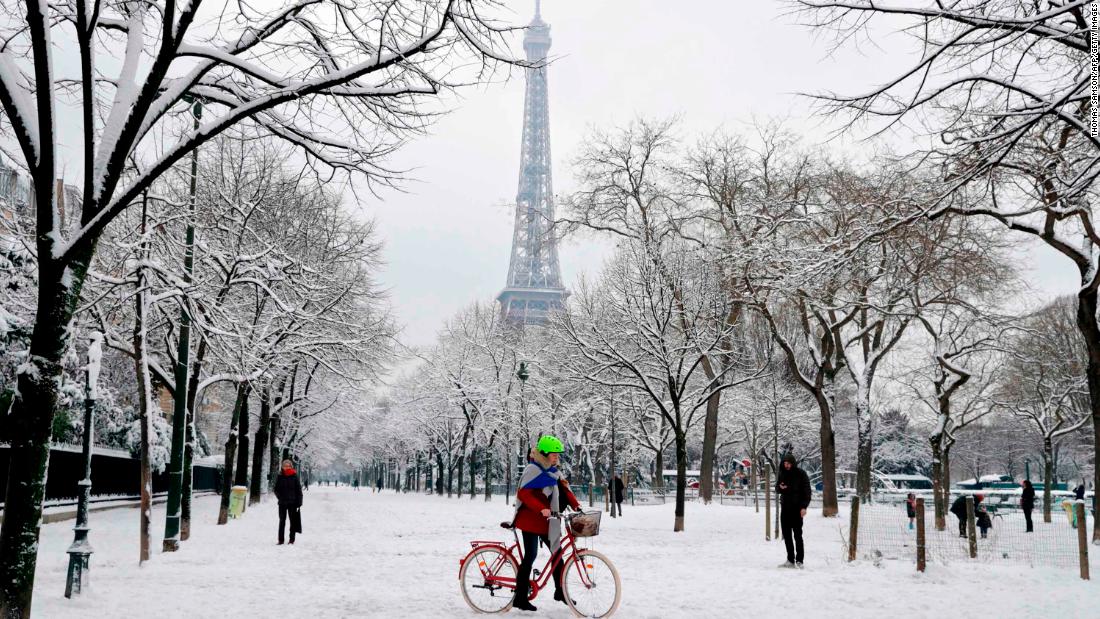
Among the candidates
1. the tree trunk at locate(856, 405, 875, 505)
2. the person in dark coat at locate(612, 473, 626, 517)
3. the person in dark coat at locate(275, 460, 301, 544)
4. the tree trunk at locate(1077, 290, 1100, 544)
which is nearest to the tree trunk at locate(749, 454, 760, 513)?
the person in dark coat at locate(612, 473, 626, 517)

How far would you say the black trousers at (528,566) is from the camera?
918cm

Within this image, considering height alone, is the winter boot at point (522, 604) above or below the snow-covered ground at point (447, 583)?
above

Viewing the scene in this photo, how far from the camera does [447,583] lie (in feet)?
39.1

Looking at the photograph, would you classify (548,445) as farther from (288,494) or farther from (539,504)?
(288,494)

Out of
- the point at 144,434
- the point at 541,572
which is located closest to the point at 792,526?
the point at 541,572

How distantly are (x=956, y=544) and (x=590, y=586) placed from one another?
13268mm

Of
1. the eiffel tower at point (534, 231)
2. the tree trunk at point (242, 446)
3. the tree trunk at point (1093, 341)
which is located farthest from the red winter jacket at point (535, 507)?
the eiffel tower at point (534, 231)

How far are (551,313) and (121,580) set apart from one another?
25.9 metres

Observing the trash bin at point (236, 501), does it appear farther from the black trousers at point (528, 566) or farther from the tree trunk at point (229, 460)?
the black trousers at point (528, 566)

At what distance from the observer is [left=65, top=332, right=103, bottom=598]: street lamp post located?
9.98 m

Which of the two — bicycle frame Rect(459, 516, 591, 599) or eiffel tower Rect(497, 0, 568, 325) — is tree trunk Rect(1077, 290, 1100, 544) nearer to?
bicycle frame Rect(459, 516, 591, 599)

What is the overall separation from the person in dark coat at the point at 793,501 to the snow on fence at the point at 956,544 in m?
0.78

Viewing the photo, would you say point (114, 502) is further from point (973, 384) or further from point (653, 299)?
point (973, 384)

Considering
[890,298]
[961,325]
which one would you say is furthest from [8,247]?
[961,325]
